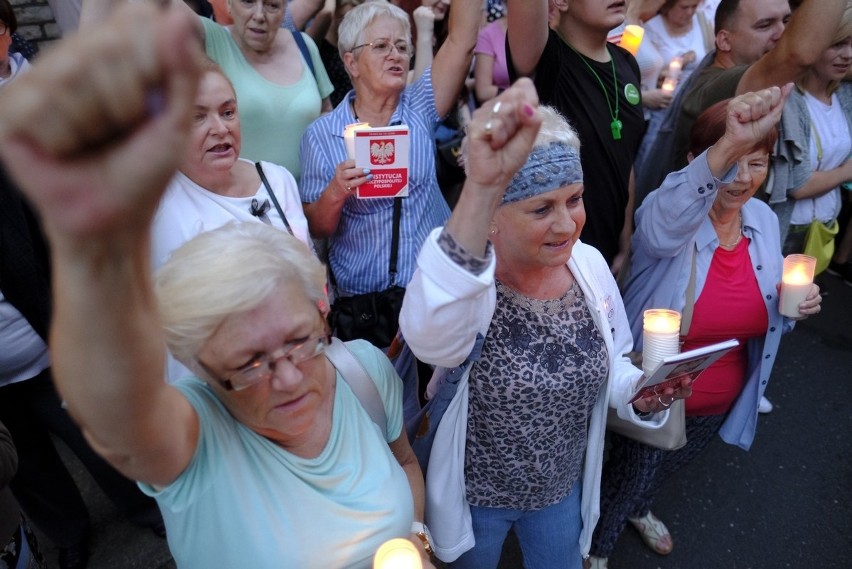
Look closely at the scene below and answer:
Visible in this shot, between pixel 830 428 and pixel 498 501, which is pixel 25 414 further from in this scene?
pixel 830 428

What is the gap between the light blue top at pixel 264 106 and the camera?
266 cm

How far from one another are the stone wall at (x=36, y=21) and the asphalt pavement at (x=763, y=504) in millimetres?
3020

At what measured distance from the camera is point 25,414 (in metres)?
2.38

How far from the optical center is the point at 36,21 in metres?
4.19

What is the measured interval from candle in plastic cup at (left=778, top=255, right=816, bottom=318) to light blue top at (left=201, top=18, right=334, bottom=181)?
2.15m

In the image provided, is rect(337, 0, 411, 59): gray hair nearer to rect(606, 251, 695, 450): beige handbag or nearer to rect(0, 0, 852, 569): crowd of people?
rect(0, 0, 852, 569): crowd of people

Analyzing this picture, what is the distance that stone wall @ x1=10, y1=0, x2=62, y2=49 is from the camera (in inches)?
163


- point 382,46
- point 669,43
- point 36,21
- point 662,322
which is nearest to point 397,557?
point 662,322

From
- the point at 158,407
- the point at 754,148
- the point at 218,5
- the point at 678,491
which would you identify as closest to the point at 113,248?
the point at 158,407

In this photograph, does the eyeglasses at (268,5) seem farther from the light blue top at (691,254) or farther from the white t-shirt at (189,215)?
the light blue top at (691,254)

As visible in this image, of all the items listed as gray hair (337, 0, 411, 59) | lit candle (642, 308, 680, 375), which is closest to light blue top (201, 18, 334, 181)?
gray hair (337, 0, 411, 59)

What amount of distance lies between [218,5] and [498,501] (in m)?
2.86

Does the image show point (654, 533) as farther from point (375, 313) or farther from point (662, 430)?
point (375, 313)

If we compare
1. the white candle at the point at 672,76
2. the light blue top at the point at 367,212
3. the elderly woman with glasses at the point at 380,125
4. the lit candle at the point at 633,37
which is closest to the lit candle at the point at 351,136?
the elderly woman with glasses at the point at 380,125
